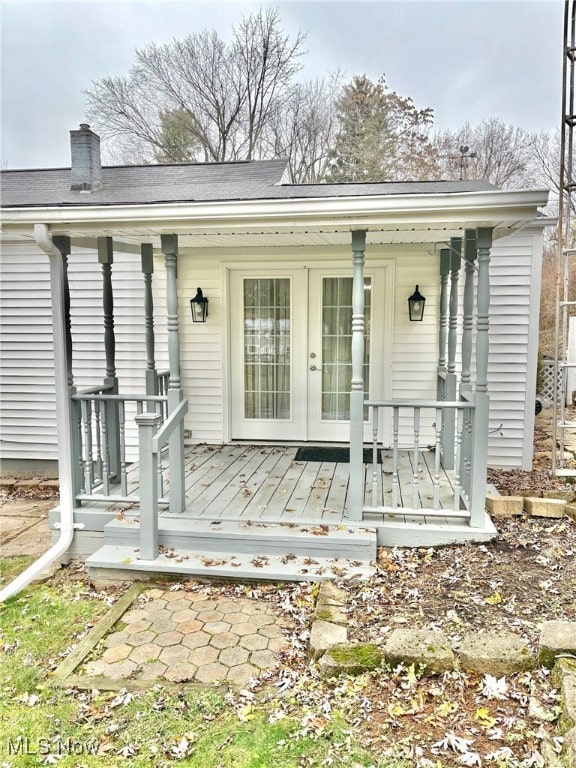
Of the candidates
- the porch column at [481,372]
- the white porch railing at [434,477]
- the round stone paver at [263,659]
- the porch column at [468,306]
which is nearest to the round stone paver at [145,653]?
the round stone paver at [263,659]

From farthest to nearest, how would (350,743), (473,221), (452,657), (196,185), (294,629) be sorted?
(196,185) → (473,221) → (294,629) → (452,657) → (350,743)

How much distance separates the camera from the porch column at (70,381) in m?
3.96

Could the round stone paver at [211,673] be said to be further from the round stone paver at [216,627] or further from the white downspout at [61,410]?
the white downspout at [61,410]

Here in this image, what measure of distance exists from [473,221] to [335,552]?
7.55ft

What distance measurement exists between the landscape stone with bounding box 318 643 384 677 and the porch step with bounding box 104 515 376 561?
1023mm

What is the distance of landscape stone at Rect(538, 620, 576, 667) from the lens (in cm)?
235

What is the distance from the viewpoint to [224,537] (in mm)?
3695

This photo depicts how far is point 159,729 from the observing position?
7.36 ft

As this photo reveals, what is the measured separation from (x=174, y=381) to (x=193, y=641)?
1.75m

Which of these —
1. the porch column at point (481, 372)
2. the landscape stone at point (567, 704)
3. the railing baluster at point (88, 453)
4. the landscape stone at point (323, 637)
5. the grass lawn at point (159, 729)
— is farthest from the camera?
the railing baluster at point (88, 453)

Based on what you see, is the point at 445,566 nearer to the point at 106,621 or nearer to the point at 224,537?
the point at 224,537

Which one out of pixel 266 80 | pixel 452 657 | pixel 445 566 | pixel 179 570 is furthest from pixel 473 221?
pixel 266 80

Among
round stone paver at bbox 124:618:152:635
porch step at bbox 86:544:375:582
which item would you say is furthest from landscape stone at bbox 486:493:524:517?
round stone paver at bbox 124:618:152:635

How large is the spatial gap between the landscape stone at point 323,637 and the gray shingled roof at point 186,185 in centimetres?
336
